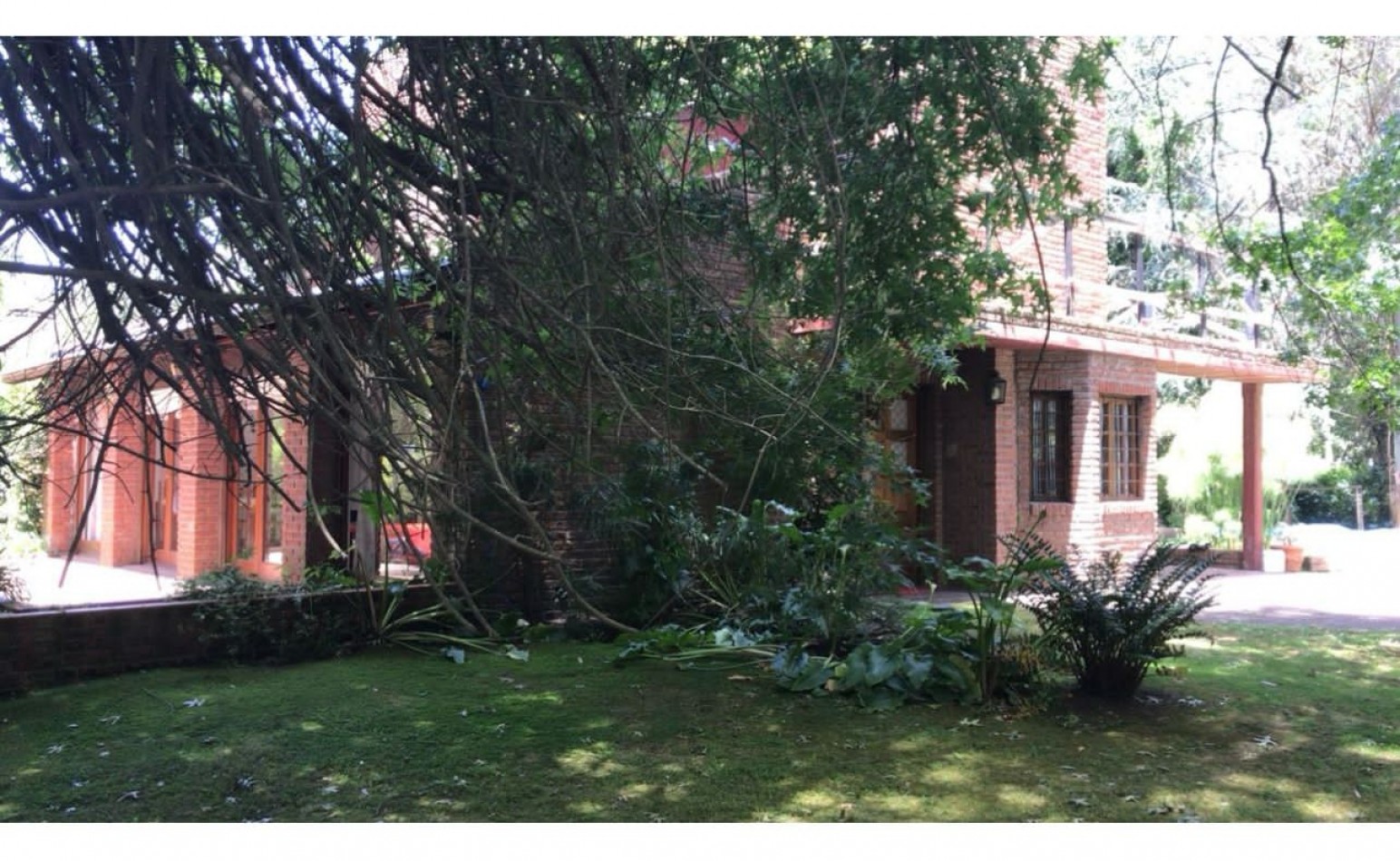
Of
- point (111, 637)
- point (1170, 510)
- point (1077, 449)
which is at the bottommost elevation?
point (111, 637)

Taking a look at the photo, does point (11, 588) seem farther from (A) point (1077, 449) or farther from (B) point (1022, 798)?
(A) point (1077, 449)

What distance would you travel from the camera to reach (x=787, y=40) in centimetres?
619

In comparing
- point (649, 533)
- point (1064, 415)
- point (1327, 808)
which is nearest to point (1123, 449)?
point (1064, 415)

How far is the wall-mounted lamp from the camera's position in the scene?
13492mm

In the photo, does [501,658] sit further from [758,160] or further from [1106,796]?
[1106,796]

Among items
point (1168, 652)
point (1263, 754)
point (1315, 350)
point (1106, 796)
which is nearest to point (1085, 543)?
point (1315, 350)

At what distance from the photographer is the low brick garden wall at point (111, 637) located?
7.27 metres

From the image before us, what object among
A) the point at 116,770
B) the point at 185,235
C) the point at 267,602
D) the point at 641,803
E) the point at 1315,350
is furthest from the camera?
the point at 1315,350

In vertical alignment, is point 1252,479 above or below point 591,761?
above

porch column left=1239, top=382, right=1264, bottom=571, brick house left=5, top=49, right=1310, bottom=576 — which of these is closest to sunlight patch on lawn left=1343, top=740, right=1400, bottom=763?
brick house left=5, top=49, right=1310, bottom=576

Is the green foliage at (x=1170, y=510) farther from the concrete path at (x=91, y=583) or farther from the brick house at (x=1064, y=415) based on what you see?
the concrete path at (x=91, y=583)

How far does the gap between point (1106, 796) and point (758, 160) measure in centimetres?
371

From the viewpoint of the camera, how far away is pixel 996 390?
13.5 meters

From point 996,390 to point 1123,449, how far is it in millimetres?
3090
